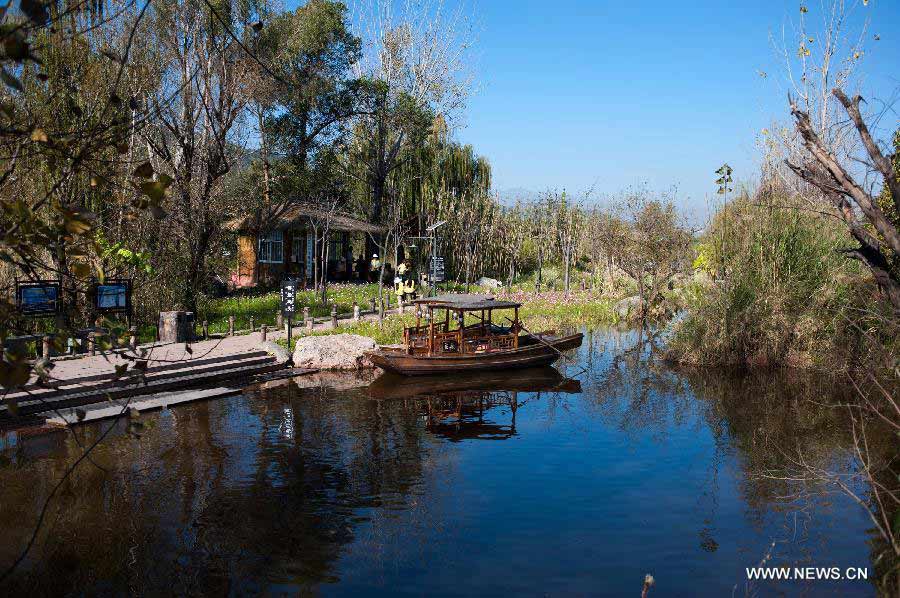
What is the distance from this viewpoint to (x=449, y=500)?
31.7 feet

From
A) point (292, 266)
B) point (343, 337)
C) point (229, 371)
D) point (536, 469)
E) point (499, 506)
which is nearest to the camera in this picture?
point (499, 506)

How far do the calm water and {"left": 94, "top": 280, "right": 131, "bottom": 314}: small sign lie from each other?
4.35m

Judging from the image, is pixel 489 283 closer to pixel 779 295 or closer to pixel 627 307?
pixel 627 307

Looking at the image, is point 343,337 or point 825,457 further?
point 343,337

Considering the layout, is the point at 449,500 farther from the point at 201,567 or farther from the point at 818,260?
the point at 818,260

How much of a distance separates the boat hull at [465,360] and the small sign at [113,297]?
19.5ft

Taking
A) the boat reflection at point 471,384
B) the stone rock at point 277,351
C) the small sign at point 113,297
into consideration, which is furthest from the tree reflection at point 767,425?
the small sign at point 113,297

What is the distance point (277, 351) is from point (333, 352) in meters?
1.42

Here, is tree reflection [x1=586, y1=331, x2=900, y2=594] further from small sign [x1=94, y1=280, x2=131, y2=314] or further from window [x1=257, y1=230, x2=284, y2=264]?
window [x1=257, y1=230, x2=284, y2=264]

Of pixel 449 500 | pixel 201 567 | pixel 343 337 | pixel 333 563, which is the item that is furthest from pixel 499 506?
pixel 343 337

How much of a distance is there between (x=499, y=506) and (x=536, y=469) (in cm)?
171

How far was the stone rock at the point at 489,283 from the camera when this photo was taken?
110 ft
